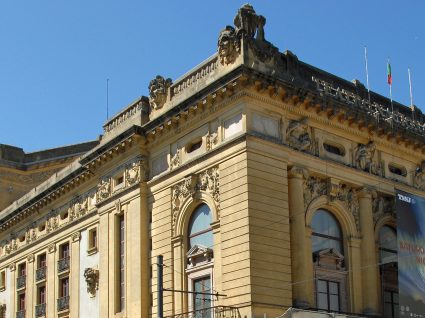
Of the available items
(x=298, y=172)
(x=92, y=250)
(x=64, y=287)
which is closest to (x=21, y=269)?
(x=64, y=287)

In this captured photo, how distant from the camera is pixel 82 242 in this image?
40.3 m

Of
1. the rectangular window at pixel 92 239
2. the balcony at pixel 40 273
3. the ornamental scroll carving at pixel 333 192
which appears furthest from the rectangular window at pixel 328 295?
the balcony at pixel 40 273

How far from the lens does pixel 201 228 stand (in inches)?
1241

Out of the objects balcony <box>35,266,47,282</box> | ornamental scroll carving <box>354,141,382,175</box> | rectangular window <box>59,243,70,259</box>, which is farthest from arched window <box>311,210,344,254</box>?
balcony <box>35,266,47,282</box>

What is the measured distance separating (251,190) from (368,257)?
6.71 m

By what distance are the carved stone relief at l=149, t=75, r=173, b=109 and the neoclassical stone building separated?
0.18 feet

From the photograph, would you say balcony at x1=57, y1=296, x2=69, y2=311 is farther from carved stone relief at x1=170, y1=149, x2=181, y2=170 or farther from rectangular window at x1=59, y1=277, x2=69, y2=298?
carved stone relief at x1=170, y1=149, x2=181, y2=170

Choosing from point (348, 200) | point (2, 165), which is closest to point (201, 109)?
point (348, 200)

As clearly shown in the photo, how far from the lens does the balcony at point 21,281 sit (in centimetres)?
4656

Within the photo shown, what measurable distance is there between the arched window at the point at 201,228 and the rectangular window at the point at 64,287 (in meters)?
12.0

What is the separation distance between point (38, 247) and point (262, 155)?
20421 mm

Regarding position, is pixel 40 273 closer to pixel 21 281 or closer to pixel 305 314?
pixel 21 281

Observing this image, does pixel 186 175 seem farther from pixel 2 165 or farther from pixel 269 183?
pixel 2 165

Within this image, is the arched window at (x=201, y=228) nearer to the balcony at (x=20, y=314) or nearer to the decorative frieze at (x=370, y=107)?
the decorative frieze at (x=370, y=107)
